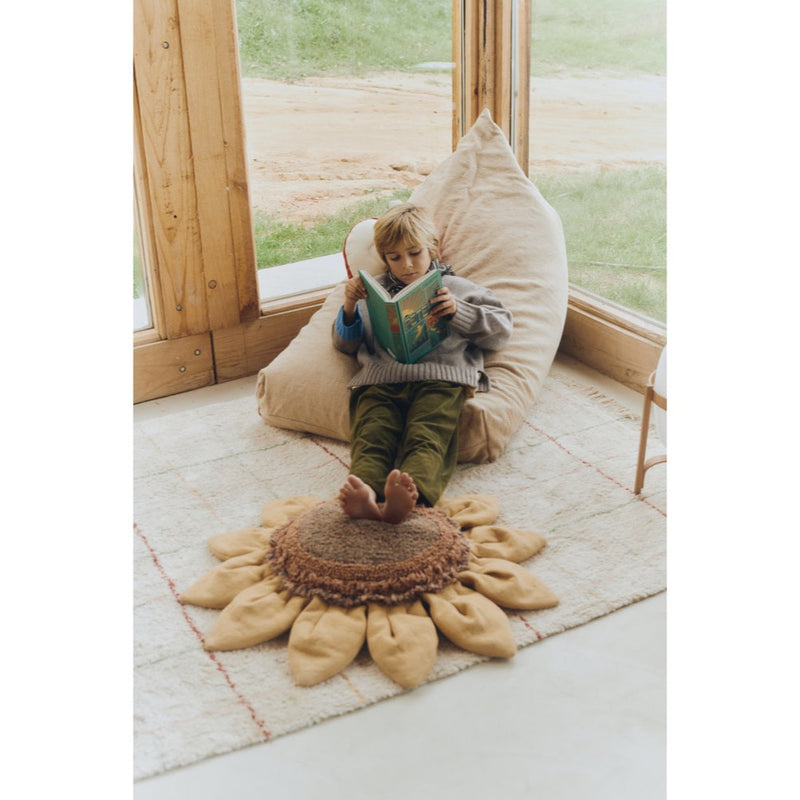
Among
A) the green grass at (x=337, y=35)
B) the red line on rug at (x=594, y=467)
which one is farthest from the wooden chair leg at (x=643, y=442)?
the green grass at (x=337, y=35)

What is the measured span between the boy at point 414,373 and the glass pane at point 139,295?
0.62 meters

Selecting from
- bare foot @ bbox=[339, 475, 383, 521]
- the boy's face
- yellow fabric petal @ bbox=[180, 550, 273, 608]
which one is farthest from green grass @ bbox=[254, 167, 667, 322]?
yellow fabric petal @ bbox=[180, 550, 273, 608]

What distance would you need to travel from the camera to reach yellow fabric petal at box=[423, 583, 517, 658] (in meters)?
1.54

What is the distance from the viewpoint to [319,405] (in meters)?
2.24

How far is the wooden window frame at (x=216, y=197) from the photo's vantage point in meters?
2.31

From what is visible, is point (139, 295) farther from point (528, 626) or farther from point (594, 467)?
point (528, 626)

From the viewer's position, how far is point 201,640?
1599mm

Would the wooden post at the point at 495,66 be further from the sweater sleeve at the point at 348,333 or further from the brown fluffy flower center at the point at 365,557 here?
the brown fluffy flower center at the point at 365,557

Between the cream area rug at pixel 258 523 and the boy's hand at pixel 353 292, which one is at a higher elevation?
the boy's hand at pixel 353 292

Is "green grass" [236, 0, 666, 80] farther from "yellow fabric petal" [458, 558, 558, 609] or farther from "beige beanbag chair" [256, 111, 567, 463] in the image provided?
"yellow fabric petal" [458, 558, 558, 609]

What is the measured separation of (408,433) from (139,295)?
98cm

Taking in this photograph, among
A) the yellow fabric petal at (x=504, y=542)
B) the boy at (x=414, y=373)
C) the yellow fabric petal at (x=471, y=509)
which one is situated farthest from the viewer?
the boy at (x=414, y=373)

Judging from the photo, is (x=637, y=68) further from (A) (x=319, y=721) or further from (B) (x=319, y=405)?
(A) (x=319, y=721)

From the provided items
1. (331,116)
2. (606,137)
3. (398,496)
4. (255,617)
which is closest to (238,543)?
(255,617)
